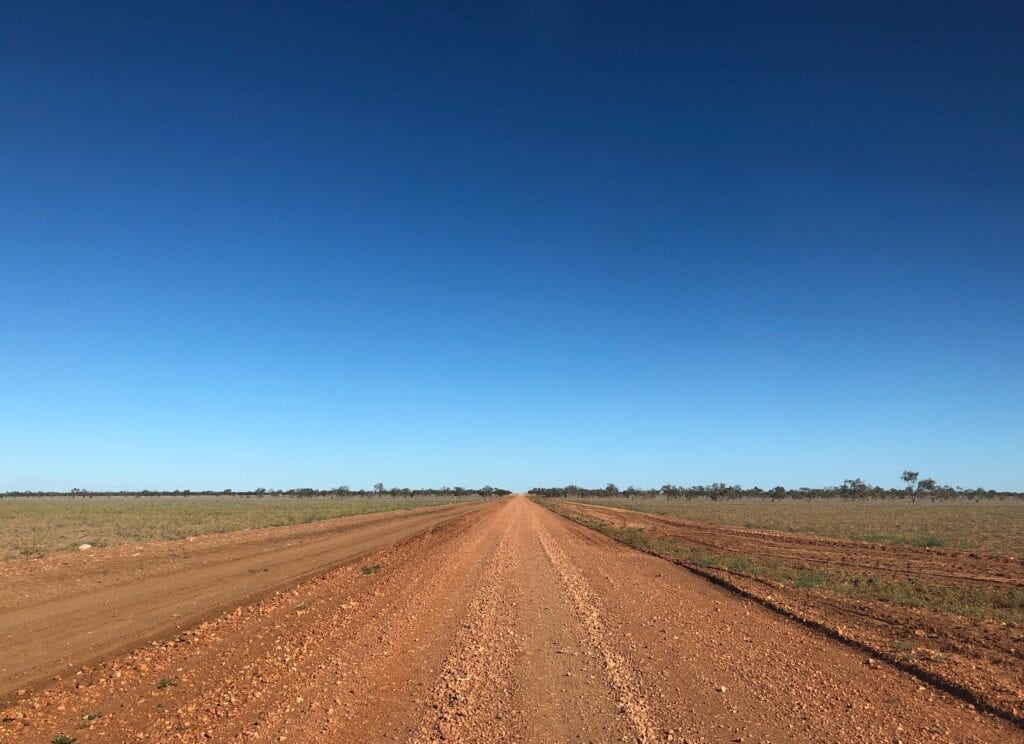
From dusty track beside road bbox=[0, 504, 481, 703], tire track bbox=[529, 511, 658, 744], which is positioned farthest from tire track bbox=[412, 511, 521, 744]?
dusty track beside road bbox=[0, 504, 481, 703]

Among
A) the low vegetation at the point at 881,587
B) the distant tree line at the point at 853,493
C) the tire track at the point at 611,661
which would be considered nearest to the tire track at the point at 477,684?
the tire track at the point at 611,661

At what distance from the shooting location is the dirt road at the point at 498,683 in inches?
242

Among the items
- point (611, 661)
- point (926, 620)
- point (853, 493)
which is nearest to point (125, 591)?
point (611, 661)

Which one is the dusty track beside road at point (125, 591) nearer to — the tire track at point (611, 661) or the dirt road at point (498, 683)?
the dirt road at point (498, 683)

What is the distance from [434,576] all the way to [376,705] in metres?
10.2

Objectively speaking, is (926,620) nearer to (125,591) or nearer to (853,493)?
(125,591)

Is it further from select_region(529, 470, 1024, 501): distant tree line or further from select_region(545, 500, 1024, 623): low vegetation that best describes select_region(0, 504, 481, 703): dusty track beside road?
select_region(529, 470, 1024, 501): distant tree line

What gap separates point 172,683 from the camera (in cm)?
773

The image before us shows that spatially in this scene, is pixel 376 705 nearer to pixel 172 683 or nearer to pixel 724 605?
pixel 172 683

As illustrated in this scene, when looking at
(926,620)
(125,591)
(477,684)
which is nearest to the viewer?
(477,684)

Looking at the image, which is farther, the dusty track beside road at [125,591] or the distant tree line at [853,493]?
the distant tree line at [853,493]

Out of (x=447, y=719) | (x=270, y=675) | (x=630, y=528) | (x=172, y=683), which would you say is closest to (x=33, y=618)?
(x=172, y=683)

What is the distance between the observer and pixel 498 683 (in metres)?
7.52

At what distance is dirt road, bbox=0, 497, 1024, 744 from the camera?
6.14 m
